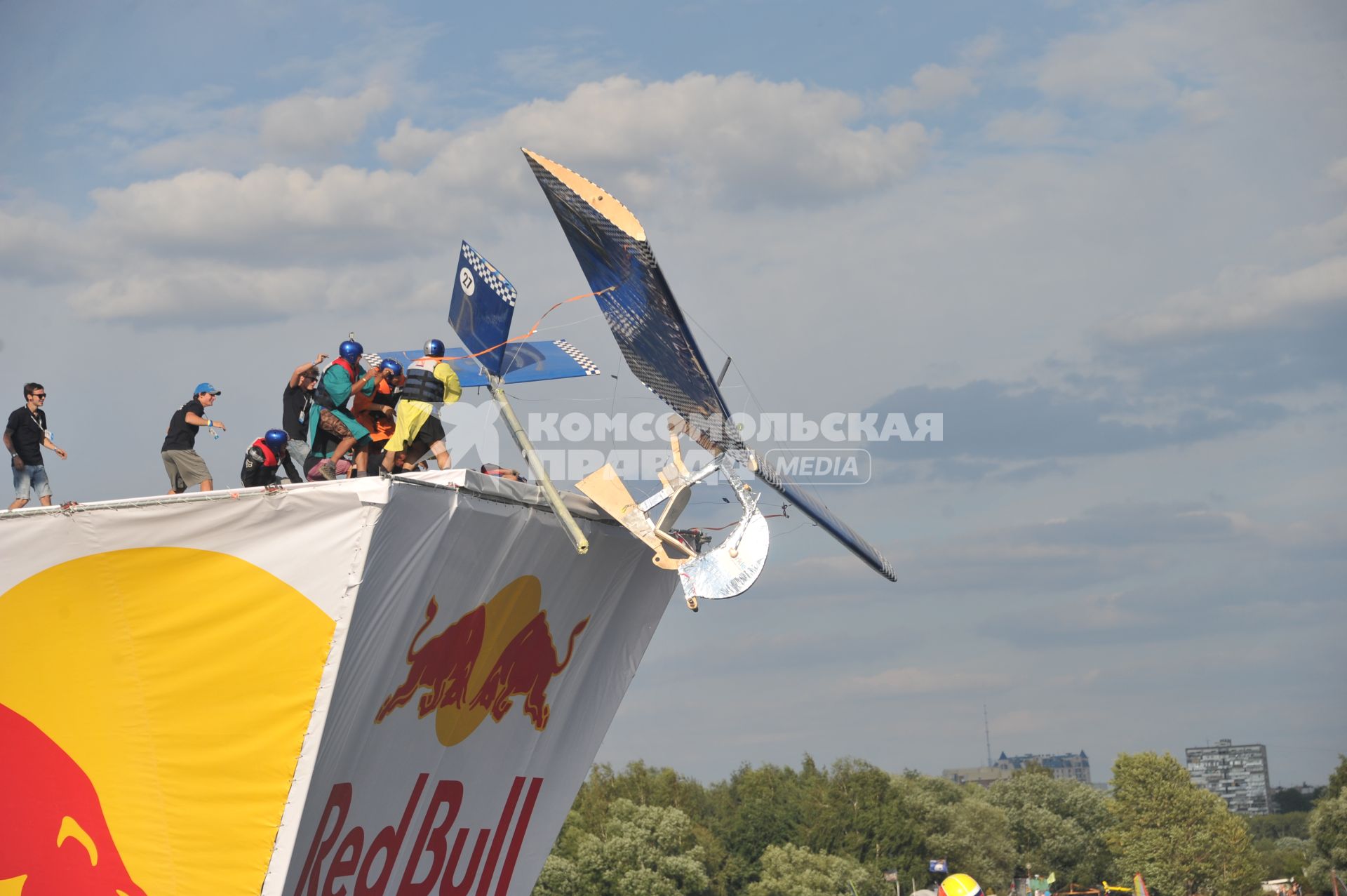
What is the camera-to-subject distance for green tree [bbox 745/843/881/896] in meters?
77.1

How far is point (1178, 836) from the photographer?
75.6m

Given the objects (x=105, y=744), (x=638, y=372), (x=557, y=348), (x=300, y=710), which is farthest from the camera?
(x=557, y=348)

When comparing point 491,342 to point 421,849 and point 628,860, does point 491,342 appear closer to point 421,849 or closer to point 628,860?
point 421,849

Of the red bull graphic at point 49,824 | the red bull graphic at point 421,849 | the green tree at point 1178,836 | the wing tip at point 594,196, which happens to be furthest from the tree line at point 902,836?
the wing tip at point 594,196

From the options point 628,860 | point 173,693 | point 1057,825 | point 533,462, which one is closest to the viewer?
point 173,693

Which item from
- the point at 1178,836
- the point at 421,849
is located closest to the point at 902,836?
the point at 1178,836

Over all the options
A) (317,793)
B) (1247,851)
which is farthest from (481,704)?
(1247,851)

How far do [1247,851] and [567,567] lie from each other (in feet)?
226

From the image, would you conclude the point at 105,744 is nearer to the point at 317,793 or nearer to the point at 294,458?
the point at 317,793

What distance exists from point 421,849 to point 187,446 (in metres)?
5.93

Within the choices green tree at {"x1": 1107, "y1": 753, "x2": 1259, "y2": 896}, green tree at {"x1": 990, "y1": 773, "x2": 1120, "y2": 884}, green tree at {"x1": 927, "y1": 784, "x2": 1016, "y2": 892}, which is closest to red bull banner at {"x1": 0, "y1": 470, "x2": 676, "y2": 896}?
green tree at {"x1": 1107, "y1": 753, "x2": 1259, "y2": 896}

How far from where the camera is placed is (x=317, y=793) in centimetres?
1521

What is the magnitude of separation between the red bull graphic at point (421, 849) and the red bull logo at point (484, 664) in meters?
0.95

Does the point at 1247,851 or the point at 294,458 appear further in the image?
the point at 1247,851
